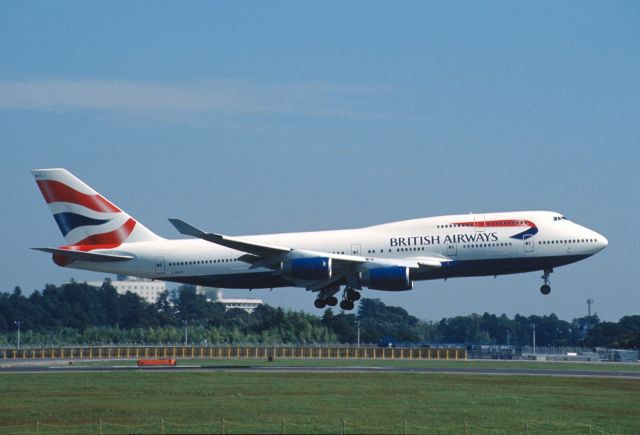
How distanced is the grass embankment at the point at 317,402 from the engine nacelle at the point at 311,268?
5.98m

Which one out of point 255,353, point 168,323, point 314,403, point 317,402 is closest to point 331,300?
point 317,402

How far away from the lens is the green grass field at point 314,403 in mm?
43156

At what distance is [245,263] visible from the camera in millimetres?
70688

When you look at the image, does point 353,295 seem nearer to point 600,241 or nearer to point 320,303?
point 320,303

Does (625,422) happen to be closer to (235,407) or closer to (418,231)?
(235,407)

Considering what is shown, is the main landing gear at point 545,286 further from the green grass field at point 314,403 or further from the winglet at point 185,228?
the winglet at point 185,228

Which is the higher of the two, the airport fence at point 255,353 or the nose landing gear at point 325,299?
the nose landing gear at point 325,299

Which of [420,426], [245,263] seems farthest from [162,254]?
[420,426]

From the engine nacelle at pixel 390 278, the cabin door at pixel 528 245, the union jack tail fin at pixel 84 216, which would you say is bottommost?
the engine nacelle at pixel 390 278

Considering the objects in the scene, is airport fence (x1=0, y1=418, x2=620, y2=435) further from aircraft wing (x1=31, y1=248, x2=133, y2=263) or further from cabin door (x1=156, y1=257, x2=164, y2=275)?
cabin door (x1=156, y1=257, x2=164, y2=275)

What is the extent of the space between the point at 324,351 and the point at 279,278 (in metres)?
34.0

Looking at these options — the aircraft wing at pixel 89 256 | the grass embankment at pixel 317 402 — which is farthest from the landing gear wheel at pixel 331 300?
the aircraft wing at pixel 89 256

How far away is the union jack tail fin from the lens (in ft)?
243

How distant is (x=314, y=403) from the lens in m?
50.1
